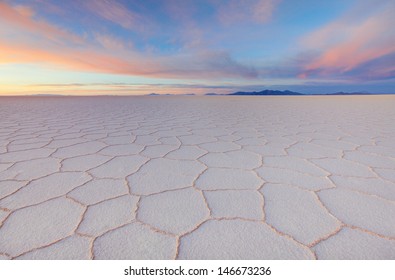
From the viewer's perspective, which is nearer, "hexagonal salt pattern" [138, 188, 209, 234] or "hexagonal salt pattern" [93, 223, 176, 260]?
"hexagonal salt pattern" [93, 223, 176, 260]

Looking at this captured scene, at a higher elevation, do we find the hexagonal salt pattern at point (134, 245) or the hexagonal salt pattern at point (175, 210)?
the hexagonal salt pattern at point (134, 245)

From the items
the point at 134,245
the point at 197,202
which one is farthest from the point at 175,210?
the point at 134,245

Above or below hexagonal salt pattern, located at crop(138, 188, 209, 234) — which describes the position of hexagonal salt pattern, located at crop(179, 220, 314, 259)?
above

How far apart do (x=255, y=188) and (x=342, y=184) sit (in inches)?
18.6

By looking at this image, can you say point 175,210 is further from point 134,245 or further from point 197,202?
point 134,245

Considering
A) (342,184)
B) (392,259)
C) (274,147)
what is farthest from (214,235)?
(274,147)

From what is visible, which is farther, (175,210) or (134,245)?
(175,210)

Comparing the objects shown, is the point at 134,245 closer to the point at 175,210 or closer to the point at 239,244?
the point at 175,210

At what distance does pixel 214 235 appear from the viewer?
2.75 feet

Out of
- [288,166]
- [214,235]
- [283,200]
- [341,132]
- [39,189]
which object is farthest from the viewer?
[341,132]

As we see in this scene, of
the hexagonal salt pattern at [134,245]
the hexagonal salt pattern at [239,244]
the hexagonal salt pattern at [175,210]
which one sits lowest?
the hexagonal salt pattern at [175,210]

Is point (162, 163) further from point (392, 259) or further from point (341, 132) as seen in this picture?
point (341, 132)

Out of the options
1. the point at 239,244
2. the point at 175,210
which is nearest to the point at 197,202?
the point at 175,210

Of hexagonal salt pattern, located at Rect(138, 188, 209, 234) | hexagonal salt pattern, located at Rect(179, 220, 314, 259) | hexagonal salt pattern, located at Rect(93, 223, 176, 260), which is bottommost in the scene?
hexagonal salt pattern, located at Rect(138, 188, 209, 234)
